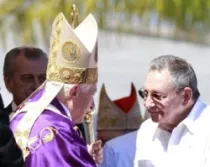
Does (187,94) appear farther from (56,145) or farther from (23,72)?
(23,72)

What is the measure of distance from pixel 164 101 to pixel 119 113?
111 centimetres

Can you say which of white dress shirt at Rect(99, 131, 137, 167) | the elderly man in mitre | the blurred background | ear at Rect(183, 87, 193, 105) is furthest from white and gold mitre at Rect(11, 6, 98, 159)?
the blurred background

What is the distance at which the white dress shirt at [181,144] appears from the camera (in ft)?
10.1

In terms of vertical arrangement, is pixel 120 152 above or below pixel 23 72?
below

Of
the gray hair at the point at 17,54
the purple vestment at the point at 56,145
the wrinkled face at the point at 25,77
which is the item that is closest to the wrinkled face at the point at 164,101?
the purple vestment at the point at 56,145

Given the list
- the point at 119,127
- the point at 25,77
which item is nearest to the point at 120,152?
the point at 119,127

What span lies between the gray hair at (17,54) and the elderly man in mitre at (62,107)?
787 millimetres

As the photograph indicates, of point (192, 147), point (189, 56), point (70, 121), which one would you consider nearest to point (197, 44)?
point (189, 56)

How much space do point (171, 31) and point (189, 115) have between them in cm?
128

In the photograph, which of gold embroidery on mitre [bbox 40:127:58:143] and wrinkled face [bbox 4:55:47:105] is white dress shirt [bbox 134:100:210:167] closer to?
gold embroidery on mitre [bbox 40:127:58:143]

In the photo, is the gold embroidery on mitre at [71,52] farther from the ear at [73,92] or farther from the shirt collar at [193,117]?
the shirt collar at [193,117]

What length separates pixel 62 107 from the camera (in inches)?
115

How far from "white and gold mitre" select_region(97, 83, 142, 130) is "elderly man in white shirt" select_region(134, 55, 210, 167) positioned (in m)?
0.90

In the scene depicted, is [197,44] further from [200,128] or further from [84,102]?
[84,102]
